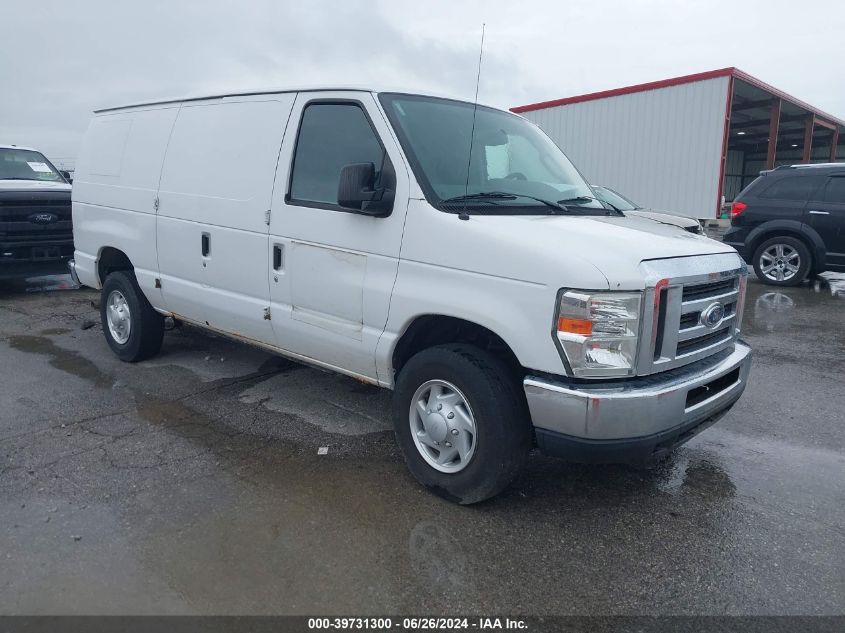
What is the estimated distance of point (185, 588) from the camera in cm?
284

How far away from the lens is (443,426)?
3504mm

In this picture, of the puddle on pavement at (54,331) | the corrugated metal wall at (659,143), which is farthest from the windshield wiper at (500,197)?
the corrugated metal wall at (659,143)

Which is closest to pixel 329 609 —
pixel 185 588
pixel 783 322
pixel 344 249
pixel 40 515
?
pixel 185 588

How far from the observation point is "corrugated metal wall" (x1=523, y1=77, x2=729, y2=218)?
17.2 meters

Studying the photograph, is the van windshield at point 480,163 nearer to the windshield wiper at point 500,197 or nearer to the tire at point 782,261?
the windshield wiper at point 500,197

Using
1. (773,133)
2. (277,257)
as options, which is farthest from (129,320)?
(773,133)

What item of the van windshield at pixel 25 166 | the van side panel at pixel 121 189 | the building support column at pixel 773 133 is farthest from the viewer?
the building support column at pixel 773 133

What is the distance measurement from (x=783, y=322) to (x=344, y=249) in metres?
6.46

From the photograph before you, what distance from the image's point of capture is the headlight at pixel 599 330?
2.97 m

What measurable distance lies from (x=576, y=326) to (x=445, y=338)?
3.17 feet

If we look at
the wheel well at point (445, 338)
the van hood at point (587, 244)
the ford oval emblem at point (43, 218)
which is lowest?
the wheel well at point (445, 338)

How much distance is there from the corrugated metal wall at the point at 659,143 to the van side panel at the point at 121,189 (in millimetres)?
15119

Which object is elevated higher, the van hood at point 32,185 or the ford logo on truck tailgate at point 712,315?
the van hood at point 32,185

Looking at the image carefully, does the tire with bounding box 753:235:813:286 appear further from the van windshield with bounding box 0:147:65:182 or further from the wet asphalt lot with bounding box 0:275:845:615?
the van windshield with bounding box 0:147:65:182
